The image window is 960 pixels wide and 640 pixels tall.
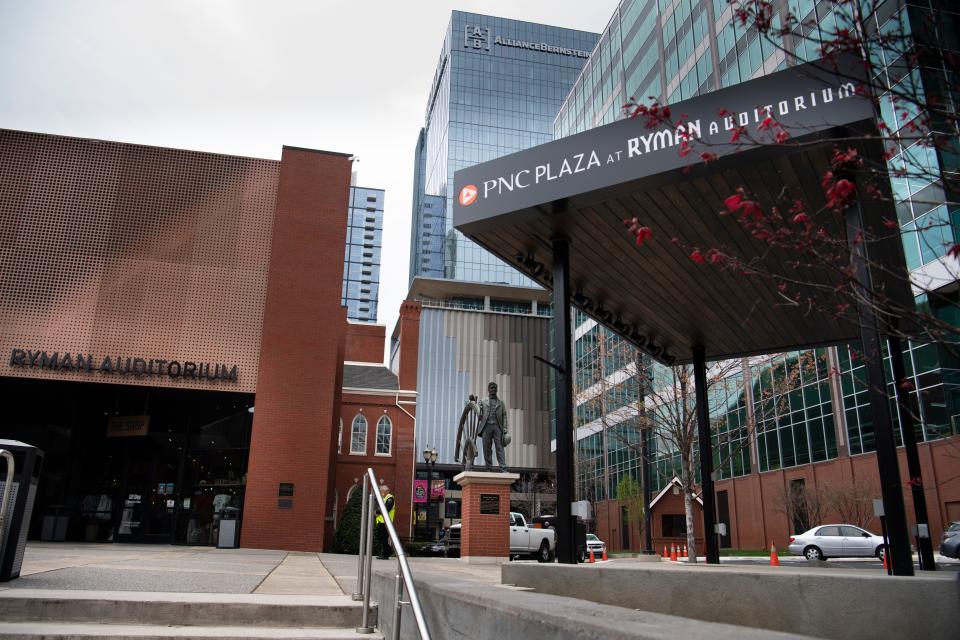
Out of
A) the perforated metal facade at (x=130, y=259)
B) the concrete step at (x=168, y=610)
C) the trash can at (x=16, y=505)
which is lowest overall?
the concrete step at (x=168, y=610)

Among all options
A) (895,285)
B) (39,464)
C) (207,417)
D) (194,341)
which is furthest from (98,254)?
(895,285)

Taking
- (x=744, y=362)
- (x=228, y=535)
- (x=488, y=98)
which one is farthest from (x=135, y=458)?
(x=488, y=98)

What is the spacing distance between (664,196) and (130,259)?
73.1ft

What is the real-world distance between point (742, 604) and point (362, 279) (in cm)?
17229

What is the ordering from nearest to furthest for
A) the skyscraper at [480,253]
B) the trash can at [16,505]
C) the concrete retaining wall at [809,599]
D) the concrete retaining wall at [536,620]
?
the concrete retaining wall at [536,620] → the concrete retaining wall at [809,599] → the trash can at [16,505] → the skyscraper at [480,253]

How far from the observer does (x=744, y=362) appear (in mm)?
27594

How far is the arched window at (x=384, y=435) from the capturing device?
43.1 meters

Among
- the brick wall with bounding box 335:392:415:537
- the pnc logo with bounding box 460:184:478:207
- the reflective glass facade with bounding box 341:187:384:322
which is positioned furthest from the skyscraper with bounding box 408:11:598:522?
the pnc logo with bounding box 460:184:478:207

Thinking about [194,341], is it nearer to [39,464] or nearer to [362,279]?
[39,464]

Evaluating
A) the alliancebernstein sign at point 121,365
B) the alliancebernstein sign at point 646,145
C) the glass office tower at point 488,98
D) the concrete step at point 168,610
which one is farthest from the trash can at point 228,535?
the glass office tower at point 488,98

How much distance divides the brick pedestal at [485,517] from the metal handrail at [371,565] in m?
9.58

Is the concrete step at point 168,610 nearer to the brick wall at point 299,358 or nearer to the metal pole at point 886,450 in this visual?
the metal pole at point 886,450

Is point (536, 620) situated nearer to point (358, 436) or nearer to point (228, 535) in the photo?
point (228, 535)

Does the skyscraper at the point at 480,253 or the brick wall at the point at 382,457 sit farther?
the skyscraper at the point at 480,253
